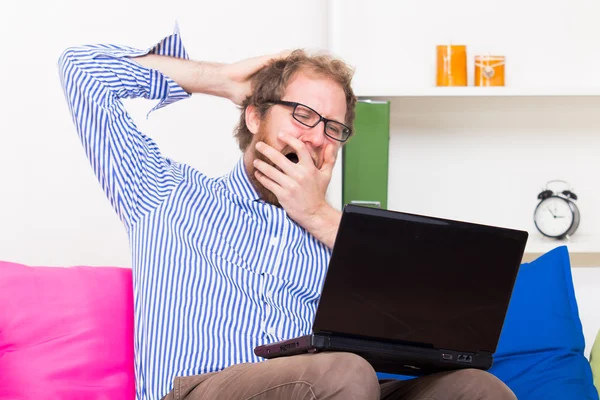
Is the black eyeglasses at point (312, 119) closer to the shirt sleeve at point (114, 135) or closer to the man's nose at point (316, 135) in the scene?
the man's nose at point (316, 135)

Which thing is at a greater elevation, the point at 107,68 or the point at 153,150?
the point at 107,68

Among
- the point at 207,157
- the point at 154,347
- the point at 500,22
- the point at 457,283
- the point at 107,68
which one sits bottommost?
the point at 154,347

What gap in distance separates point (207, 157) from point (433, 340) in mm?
1353

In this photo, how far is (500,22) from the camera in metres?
2.90

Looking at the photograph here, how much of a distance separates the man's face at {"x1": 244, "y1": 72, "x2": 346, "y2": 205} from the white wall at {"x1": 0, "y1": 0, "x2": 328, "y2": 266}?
0.66m

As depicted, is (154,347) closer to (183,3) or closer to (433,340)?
(433,340)

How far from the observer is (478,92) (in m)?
2.68

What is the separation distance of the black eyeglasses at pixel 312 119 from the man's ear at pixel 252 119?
0.10m

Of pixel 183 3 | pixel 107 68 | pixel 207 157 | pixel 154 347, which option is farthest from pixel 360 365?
pixel 183 3

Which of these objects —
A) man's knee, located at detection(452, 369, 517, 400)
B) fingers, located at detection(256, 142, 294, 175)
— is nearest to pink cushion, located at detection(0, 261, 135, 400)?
fingers, located at detection(256, 142, 294, 175)

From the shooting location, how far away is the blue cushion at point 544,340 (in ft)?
6.23

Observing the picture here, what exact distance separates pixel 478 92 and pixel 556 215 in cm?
52

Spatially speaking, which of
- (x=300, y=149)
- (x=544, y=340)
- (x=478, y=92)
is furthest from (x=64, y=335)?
(x=478, y=92)

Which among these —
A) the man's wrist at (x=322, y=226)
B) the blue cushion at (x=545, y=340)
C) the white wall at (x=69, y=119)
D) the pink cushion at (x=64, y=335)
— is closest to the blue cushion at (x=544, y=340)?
the blue cushion at (x=545, y=340)
